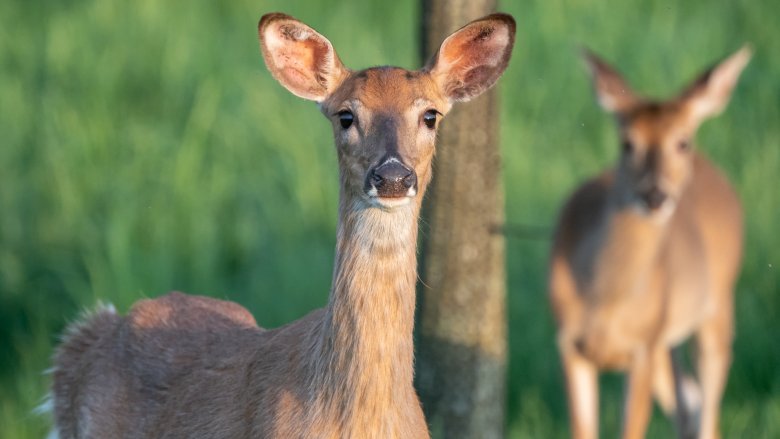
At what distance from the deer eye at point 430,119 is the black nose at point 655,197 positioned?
3.39 m

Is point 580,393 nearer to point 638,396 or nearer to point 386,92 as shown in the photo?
point 638,396

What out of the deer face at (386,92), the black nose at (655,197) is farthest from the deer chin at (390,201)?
the black nose at (655,197)

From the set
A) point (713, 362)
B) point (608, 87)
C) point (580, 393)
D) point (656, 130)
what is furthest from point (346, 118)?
point (713, 362)

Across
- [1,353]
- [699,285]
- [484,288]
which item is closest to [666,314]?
[699,285]

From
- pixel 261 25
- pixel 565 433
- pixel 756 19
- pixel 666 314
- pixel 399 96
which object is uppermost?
pixel 756 19

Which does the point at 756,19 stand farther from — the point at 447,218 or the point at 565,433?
the point at 447,218

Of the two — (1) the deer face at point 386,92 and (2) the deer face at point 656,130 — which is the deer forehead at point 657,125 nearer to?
(2) the deer face at point 656,130

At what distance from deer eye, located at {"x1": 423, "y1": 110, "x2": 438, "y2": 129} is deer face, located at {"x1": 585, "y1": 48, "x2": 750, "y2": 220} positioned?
3396 mm

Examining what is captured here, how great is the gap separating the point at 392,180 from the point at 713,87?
15.4 ft

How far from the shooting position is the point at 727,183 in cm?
995

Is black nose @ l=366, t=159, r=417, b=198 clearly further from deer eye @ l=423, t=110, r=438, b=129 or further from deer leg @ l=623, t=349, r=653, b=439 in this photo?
deer leg @ l=623, t=349, r=653, b=439

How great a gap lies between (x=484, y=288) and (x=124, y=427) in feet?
6.02

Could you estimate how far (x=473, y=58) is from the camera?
5.51m

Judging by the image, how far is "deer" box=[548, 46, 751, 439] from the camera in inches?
327
